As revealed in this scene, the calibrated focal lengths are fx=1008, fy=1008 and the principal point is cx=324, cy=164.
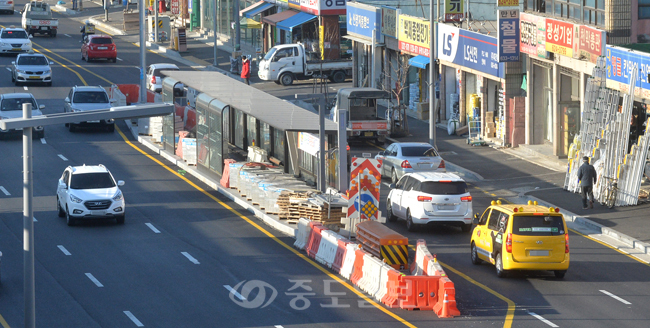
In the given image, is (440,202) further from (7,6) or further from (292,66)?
(7,6)

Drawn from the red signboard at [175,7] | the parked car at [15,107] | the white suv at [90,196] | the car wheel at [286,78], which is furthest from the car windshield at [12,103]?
the red signboard at [175,7]

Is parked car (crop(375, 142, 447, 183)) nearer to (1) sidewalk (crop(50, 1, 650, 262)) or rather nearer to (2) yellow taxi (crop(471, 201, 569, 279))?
(1) sidewalk (crop(50, 1, 650, 262))

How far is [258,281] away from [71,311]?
4.20m

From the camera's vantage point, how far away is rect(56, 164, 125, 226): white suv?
2838cm

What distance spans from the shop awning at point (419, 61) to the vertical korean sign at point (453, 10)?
3.95 m

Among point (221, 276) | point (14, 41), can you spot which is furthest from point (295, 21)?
point (221, 276)

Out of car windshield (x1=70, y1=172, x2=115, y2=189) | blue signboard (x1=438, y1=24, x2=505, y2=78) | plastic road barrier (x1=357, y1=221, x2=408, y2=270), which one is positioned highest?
blue signboard (x1=438, y1=24, x2=505, y2=78)

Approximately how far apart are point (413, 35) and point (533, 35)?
11.1 m

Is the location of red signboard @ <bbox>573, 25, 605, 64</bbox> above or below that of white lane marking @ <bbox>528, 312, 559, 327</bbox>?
above

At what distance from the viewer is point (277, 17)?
223ft

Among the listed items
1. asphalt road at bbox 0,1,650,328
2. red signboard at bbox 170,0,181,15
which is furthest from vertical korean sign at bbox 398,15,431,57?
red signboard at bbox 170,0,181,15

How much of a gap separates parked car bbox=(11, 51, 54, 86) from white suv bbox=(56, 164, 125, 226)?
93.8 ft

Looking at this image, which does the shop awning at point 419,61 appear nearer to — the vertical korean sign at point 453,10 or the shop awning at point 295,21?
the vertical korean sign at point 453,10

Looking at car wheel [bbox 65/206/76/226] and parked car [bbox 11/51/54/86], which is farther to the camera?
parked car [bbox 11/51/54/86]
